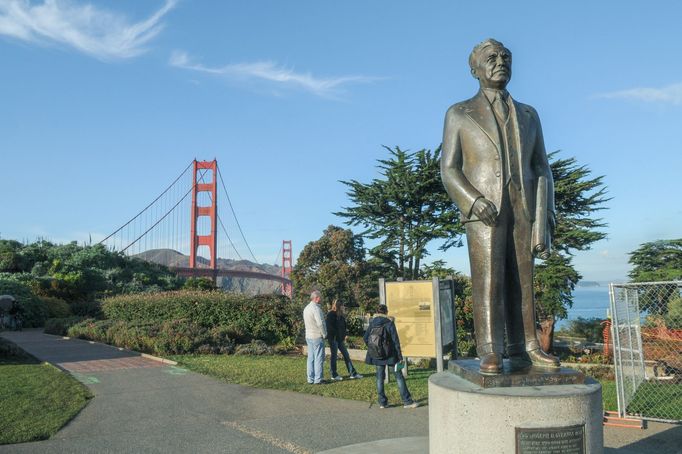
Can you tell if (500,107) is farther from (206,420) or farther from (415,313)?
(415,313)

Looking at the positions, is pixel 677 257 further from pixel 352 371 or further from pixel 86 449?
pixel 86 449

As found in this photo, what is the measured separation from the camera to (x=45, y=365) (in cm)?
1164

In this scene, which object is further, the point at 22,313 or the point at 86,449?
the point at 22,313

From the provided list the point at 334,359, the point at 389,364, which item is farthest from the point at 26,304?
the point at 389,364

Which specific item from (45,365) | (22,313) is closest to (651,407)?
(45,365)

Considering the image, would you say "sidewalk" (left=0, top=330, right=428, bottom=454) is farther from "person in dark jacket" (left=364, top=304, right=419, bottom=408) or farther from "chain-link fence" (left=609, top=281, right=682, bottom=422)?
"chain-link fence" (left=609, top=281, right=682, bottom=422)

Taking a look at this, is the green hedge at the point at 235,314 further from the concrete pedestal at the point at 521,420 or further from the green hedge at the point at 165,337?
the concrete pedestal at the point at 521,420

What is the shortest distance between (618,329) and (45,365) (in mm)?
10002

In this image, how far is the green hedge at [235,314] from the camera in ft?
54.7

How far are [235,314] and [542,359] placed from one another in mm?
13700

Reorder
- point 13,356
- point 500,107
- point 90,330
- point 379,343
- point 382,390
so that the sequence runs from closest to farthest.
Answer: point 500,107
point 382,390
point 379,343
point 13,356
point 90,330

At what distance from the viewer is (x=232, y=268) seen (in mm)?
63875

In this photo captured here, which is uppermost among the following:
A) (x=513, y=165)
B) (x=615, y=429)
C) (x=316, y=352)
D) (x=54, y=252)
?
(x=54, y=252)

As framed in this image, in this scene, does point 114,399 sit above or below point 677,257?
below
